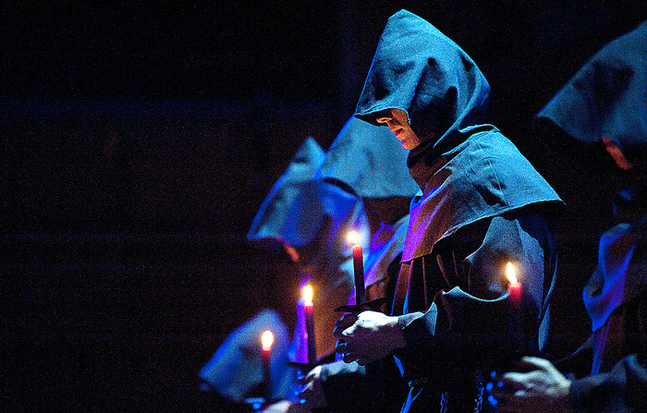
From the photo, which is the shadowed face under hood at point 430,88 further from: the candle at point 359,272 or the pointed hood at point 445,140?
the candle at point 359,272

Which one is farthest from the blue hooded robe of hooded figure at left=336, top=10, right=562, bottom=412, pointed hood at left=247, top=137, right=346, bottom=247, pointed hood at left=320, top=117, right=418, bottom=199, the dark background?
the dark background

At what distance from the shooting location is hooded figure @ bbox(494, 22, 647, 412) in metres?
1.10

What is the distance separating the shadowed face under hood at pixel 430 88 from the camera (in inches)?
57.9

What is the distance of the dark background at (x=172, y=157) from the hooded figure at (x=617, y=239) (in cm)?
206

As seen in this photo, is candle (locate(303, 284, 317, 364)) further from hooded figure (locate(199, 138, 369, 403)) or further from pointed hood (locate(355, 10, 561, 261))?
hooded figure (locate(199, 138, 369, 403))

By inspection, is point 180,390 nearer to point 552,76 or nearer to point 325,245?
point 325,245

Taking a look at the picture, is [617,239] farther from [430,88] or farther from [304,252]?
[304,252]

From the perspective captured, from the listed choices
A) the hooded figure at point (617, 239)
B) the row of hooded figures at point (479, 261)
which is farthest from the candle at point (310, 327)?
the hooded figure at point (617, 239)

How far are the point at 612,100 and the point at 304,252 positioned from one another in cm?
141

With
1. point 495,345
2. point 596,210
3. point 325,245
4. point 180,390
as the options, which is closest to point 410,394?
point 495,345

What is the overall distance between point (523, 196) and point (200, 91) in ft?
12.4

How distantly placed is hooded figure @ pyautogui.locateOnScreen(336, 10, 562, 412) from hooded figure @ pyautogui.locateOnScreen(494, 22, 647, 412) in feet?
0.50

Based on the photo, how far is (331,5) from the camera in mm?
4574

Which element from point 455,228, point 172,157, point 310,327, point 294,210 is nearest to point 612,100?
point 455,228
